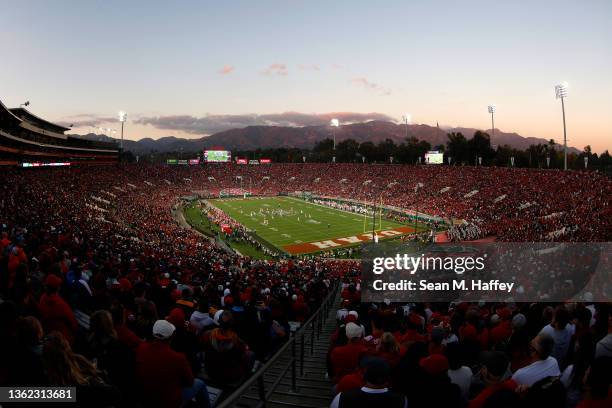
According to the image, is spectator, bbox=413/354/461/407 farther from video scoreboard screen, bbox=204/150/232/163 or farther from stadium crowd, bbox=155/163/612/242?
video scoreboard screen, bbox=204/150/232/163

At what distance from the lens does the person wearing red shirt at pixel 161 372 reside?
4074 mm

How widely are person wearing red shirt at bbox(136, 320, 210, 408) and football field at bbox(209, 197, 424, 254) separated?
35524mm

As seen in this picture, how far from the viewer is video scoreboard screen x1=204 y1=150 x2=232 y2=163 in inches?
4530

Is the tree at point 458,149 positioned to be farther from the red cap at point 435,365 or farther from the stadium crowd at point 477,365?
the red cap at point 435,365

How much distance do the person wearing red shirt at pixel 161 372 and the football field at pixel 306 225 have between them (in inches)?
1399

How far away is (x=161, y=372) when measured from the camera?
4.09 meters

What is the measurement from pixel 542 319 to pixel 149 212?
48505 millimetres

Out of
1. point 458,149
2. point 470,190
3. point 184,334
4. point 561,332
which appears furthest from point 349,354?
point 458,149

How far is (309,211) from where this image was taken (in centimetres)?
6391

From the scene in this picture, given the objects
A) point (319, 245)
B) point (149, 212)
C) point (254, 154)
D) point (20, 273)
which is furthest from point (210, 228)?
point (254, 154)

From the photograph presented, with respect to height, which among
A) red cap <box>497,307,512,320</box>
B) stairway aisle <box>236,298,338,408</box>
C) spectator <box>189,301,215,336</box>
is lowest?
stairway aisle <box>236,298,338,408</box>

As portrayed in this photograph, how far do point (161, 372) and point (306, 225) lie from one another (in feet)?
158

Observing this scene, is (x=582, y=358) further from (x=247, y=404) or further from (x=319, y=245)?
(x=319, y=245)

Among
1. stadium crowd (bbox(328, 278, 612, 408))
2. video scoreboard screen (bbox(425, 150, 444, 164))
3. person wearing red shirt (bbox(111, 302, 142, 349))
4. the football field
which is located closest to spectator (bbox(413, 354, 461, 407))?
stadium crowd (bbox(328, 278, 612, 408))
